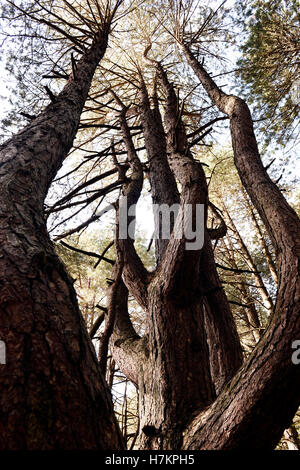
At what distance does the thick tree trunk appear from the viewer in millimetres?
711

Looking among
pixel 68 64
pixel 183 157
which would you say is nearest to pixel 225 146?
pixel 68 64

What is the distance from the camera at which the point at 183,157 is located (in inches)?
96.3

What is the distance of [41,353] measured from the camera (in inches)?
32.8

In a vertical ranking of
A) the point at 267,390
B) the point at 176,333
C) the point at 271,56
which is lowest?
the point at 267,390

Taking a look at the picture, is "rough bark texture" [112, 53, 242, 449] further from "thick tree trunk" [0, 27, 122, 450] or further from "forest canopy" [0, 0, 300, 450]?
"thick tree trunk" [0, 27, 122, 450]

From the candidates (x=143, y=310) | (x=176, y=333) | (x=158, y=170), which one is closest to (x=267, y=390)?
(x=176, y=333)

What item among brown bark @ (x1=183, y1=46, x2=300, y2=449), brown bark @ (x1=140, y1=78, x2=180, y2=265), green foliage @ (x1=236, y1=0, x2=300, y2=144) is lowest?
brown bark @ (x1=183, y1=46, x2=300, y2=449)

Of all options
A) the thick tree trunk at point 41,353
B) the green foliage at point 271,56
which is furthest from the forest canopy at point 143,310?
the green foliage at point 271,56

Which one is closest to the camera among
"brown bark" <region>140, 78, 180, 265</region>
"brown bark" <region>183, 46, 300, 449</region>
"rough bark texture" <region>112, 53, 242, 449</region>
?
"brown bark" <region>183, 46, 300, 449</region>

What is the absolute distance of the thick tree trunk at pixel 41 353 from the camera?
711mm

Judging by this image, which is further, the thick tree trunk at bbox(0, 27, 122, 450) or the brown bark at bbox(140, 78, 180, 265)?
the brown bark at bbox(140, 78, 180, 265)

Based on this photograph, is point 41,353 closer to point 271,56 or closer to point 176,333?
point 176,333

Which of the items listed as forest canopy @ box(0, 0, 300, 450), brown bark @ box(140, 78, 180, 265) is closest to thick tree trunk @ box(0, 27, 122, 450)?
forest canopy @ box(0, 0, 300, 450)
